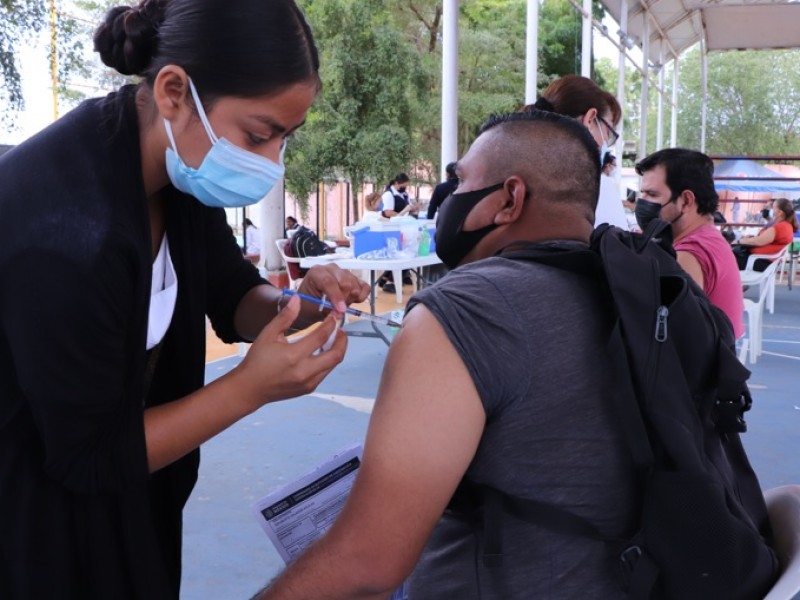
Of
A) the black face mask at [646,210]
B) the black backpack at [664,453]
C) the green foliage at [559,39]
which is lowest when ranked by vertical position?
the black backpack at [664,453]

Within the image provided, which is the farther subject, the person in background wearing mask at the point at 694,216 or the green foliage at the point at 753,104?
the green foliage at the point at 753,104

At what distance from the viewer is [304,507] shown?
4.40ft

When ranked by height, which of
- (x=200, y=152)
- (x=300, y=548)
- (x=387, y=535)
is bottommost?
(x=300, y=548)

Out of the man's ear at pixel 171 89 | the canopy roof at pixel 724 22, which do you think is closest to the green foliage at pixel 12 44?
the man's ear at pixel 171 89

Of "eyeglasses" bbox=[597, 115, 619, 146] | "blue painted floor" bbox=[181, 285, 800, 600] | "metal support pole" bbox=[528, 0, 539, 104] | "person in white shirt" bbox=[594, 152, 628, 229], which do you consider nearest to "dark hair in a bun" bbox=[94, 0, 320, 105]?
"blue painted floor" bbox=[181, 285, 800, 600]

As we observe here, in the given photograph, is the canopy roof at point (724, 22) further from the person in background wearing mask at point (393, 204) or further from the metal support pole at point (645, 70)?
the person in background wearing mask at point (393, 204)

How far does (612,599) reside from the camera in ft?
3.38

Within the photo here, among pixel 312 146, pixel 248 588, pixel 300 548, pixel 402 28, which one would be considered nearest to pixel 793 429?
pixel 248 588

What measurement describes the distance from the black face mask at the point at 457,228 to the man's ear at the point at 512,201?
0.06 ft

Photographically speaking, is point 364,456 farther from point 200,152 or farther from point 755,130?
point 755,130

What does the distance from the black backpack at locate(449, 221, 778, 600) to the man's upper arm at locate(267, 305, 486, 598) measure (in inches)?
4.1

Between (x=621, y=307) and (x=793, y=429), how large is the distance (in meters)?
3.79

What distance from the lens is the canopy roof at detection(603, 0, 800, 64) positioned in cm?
1850

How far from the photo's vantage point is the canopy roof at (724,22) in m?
18.5
